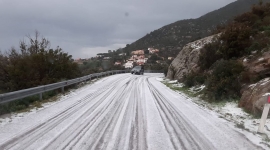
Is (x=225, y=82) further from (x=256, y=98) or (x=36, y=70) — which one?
(x=36, y=70)

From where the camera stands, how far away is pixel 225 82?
44.4 feet

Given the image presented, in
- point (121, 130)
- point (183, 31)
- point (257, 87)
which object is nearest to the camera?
point (121, 130)

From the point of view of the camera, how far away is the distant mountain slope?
73.1m

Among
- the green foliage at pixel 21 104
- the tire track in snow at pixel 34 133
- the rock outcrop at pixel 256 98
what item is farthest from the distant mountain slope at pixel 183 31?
the tire track in snow at pixel 34 133

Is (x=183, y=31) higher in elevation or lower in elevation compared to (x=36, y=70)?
higher

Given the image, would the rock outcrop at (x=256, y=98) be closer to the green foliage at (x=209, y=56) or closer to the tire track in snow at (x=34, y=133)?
the tire track in snow at (x=34, y=133)

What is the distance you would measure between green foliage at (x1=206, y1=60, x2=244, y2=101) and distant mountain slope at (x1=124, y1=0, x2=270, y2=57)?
53.9 m

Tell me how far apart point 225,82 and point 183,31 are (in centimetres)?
8187

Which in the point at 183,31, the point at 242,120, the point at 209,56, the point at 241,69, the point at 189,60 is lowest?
the point at 242,120

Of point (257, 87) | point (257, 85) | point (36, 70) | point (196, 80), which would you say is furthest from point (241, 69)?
point (36, 70)

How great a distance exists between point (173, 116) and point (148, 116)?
0.92 metres

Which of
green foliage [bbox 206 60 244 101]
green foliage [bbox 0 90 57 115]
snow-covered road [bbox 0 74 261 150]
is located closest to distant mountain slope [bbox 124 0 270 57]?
green foliage [bbox 206 60 244 101]

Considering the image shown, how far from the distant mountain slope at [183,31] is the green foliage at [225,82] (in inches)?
2123

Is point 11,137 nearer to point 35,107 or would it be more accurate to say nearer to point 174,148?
point 174,148
